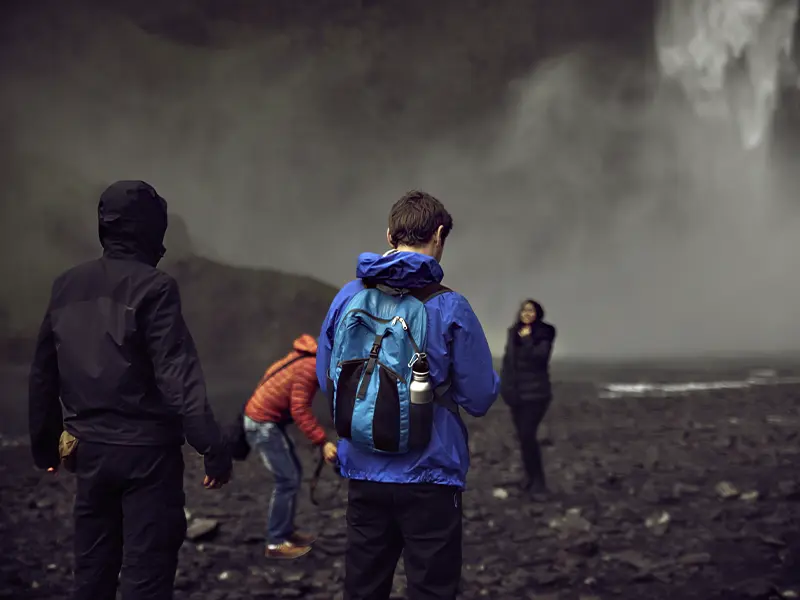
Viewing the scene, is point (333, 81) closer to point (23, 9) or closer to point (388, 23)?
point (388, 23)

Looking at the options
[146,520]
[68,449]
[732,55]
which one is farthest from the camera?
[732,55]

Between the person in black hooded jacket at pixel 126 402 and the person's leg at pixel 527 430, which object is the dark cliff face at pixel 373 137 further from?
the person in black hooded jacket at pixel 126 402

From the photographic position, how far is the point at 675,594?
13.9 feet

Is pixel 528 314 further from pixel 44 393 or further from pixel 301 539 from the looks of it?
pixel 44 393

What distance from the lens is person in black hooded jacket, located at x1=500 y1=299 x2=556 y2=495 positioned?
20.4 ft

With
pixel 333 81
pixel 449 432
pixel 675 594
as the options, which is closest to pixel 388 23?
pixel 333 81

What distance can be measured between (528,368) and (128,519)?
4081 mm

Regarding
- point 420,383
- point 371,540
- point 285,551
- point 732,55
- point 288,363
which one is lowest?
point 285,551

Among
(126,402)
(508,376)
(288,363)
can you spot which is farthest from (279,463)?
(508,376)

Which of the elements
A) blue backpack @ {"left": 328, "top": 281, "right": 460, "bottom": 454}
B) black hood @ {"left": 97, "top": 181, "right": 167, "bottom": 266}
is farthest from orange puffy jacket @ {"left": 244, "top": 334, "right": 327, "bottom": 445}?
blue backpack @ {"left": 328, "top": 281, "right": 460, "bottom": 454}

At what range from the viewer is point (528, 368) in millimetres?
6242

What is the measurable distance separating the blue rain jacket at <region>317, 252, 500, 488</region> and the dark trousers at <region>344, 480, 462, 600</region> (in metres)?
0.05

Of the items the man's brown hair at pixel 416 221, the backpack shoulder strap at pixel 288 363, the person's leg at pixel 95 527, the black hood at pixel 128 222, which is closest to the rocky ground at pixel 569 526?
the backpack shoulder strap at pixel 288 363

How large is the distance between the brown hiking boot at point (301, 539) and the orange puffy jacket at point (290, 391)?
0.94 meters
